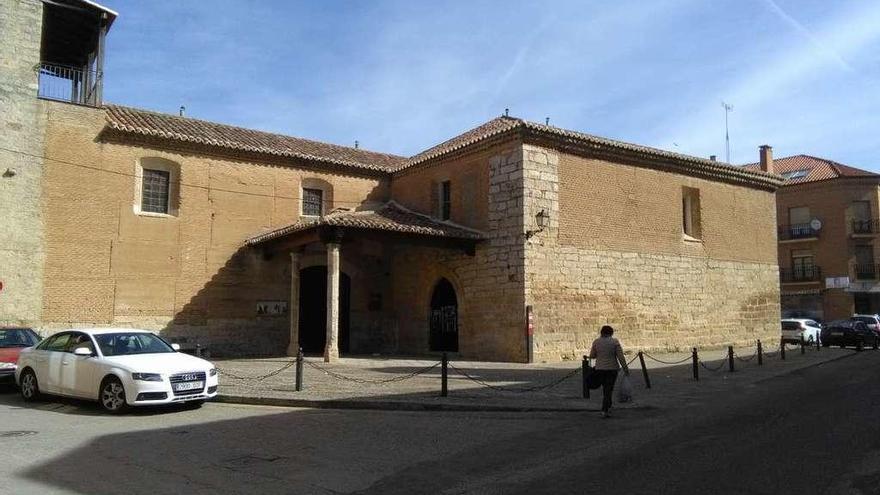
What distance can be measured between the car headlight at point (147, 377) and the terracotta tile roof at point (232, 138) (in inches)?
449

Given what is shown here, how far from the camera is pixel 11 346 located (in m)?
13.2

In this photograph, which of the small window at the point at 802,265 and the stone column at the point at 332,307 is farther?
the small window at the point at 802,265

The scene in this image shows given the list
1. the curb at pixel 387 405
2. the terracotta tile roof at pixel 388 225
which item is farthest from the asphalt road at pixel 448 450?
the terracotta tile roof at pixel 388 225

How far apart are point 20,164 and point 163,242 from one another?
4.16 m

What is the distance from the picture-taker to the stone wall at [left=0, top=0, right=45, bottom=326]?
56.6ft

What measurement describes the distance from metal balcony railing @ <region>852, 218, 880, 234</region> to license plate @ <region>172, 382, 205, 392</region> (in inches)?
→ 1691

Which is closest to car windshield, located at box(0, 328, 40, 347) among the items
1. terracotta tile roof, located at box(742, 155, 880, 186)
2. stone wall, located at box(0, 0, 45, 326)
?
stone wall, located at box(0, 0, 45, 326)

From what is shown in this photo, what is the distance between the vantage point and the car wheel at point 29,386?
37.5 feet

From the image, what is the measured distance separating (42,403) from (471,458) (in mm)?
8516

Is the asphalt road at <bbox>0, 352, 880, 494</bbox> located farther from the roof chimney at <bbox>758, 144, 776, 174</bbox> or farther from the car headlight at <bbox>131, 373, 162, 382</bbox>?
the roof chimney at <bbox>758, 144, 776, 174</bbox>

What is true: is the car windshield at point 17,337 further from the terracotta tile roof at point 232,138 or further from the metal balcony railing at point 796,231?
the metal balcony railing at point 796,231

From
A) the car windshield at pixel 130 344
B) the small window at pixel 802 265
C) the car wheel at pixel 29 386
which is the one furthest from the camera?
the small window at pixel 802 265

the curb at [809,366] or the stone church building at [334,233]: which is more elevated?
the stone church building at [334,233]

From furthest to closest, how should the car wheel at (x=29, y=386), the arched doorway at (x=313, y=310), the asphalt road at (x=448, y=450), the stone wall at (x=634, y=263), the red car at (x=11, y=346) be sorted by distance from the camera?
the arched doorway at (x=313, y=310), the stone wall at (x=634, y=263), the red car at (x=11, y=346), the car wheel at (x=29, y=386), the asphalt road at (x=448, y=450)
